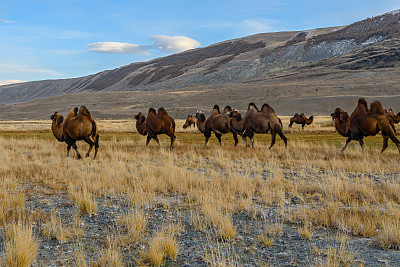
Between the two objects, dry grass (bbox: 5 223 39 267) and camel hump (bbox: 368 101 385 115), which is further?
camel hump (bbox: 368 101 385 115)

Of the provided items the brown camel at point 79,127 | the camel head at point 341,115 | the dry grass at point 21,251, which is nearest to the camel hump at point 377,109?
the camel head at point 341,115

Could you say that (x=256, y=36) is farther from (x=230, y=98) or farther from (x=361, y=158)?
(x=361, y=158)

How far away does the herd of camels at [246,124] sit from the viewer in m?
12.3

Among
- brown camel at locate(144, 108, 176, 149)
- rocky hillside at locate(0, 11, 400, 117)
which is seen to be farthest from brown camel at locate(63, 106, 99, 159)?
rocky hillside at locate(0, 11, 400, 117)

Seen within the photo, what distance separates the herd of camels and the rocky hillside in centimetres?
4710

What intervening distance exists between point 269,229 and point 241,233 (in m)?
0.42

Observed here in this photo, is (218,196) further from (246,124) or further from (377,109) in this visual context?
(246,124)

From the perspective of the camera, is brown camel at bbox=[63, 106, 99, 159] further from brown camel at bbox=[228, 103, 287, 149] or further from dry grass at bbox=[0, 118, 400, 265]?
brown camel at bbox=[228, 103, 287, 149]

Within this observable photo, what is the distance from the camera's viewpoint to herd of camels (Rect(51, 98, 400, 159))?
1231cm

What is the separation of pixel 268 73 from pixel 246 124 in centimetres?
9685

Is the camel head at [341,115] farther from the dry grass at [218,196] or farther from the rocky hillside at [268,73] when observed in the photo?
the rocky hillside at [268,73]

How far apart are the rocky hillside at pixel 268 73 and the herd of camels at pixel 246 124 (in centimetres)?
4710

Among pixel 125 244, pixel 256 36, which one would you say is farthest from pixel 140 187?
pixel 256 36

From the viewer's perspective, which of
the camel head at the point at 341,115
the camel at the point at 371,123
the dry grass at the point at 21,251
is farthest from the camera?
the camel head at the point at 341,115
